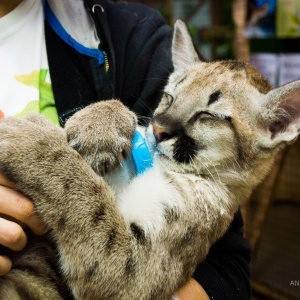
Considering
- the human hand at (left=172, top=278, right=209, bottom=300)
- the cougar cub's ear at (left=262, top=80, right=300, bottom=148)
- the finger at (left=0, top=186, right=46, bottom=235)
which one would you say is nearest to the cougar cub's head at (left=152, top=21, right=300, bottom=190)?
the cougar cub's ear at (left=262, top=80, right=300, bottom=148)

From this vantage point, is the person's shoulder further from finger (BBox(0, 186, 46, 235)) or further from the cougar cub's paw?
finger (BBox(0, 186, 46, 235))

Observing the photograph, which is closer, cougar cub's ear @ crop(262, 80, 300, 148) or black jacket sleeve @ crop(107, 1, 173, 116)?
cougar cub's ear @ crop(262, 80, 300, 148)

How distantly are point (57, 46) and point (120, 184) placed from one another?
699 millimetres

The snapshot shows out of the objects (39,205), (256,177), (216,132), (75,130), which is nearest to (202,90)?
(216,132)

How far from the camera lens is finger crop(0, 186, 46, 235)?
4.92 ft

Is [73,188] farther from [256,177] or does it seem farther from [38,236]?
[256,177]

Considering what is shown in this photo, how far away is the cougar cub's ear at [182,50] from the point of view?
2.16 metres

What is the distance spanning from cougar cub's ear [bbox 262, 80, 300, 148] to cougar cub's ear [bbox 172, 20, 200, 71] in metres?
0.48

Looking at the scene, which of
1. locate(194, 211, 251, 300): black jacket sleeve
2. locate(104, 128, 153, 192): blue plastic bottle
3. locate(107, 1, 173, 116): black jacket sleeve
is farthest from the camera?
locate(107, 1, 173, 116): black jacket sleeve

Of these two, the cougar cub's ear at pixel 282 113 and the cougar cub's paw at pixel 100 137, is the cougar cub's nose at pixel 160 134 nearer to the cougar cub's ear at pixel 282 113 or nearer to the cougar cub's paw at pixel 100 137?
the cougar cub's paw at pixel 100 137

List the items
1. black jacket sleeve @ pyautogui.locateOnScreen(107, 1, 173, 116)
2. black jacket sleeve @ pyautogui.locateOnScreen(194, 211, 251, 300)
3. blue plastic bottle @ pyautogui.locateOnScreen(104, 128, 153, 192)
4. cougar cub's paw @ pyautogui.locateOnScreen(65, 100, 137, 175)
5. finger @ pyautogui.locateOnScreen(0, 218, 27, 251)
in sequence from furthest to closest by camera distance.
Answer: black jacket sleeve @ pyautogui.locateOnScreen(107, 1, 173, 116), black jacket sleeve @ pyautogui.locateOnScreen(194, 211, 251, 300), blue plastic bottle @ pyautogui.locateOnScreen(104, 128, 153, 192), cougar cub's paw @ pyautogui.locateOnScreen(65, 100, 137, 175), finger @ pyautogui.locateOnScreen(0, 218, 27, 251)

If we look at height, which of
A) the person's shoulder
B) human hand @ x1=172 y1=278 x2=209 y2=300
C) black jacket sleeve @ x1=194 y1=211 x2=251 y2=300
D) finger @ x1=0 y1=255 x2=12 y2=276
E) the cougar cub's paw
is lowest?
black jacket sleeve @ x1=194 y1=211 x2=251 y2=300

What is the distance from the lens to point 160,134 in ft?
5.87

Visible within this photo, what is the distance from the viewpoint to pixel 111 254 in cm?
154
